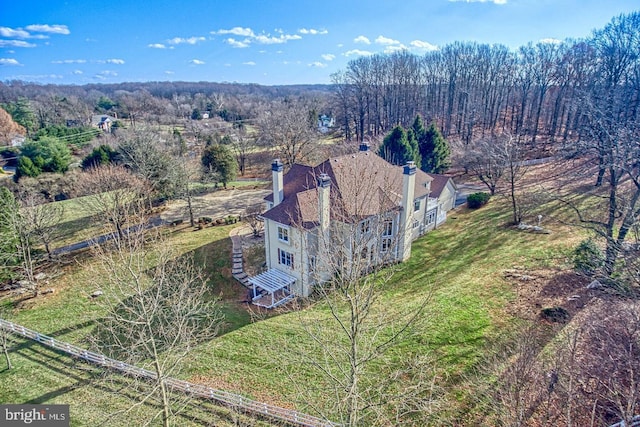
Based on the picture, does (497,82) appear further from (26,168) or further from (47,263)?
(26,168)

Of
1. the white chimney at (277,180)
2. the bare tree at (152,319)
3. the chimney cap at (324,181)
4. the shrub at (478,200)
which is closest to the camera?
the bare tree at (152,319)

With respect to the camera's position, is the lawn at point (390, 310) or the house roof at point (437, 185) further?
the house roof at point (437, 185)

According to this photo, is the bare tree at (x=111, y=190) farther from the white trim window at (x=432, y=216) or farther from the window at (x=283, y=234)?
the white trim window at (x=432, y=216)

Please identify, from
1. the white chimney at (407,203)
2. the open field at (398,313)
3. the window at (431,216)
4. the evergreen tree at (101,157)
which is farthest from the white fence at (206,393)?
the evergreen tree at (101,157)

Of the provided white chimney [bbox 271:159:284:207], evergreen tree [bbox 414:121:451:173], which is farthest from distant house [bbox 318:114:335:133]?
white chimney [bbox 271:159:284:207]

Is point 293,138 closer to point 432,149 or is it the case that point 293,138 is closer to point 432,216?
point 432,149

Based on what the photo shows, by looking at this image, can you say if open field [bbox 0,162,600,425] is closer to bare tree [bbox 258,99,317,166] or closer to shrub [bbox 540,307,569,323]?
shrub [bbox 540,307,569,323]
